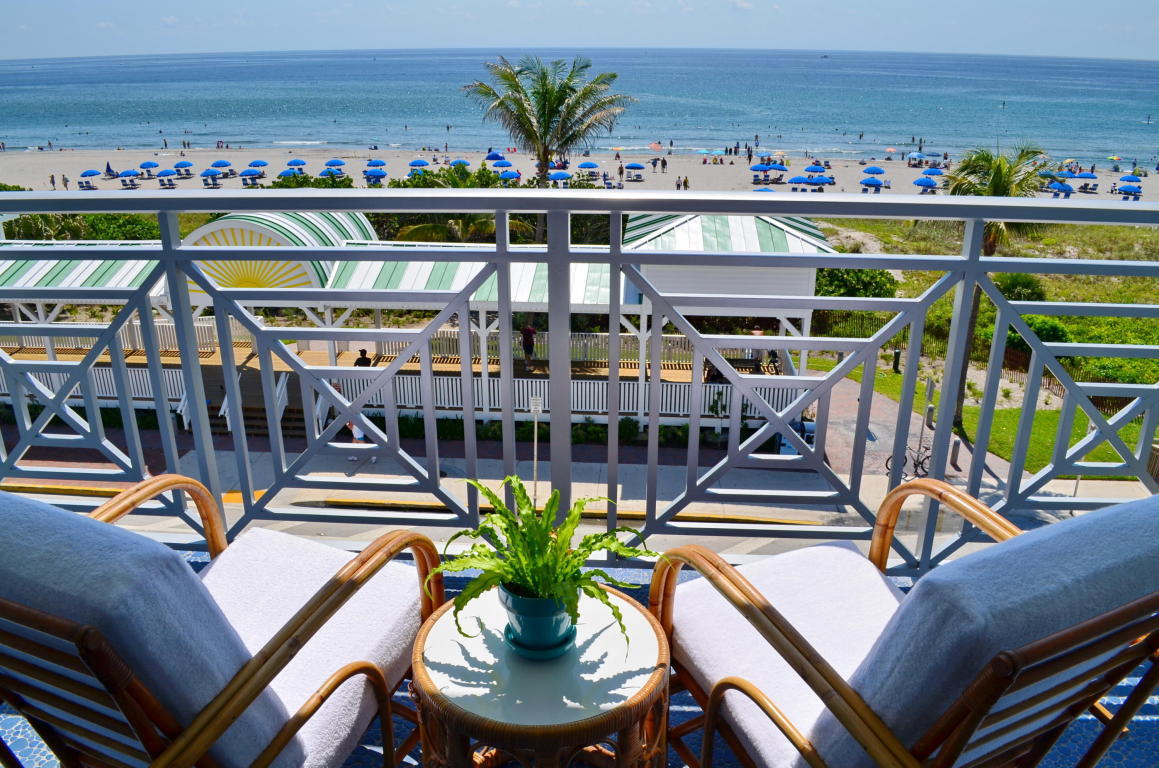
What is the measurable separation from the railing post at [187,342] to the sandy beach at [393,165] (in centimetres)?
3991

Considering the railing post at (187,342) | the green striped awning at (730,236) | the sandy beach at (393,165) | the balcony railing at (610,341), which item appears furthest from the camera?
the sandy beach at (393,165)

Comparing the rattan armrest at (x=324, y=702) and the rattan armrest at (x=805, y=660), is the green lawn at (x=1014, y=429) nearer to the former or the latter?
the rattan armrest at (x=805, y=660)

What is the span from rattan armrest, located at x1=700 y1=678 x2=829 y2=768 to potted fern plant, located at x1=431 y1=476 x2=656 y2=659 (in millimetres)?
225

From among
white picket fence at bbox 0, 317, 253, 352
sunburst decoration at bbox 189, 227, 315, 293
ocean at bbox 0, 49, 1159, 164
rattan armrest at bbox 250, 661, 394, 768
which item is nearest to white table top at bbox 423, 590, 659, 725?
rattan armrest at bbox 250, 661, 394, 768

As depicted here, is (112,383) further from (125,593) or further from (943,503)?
(943,503)

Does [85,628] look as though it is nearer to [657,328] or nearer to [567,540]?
[567,540]

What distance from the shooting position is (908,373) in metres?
2.41

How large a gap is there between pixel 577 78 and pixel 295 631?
2282 centimetres

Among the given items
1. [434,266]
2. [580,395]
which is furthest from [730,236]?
[434,266]

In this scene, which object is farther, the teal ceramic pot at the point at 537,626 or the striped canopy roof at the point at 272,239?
the striped canopy roof at the point at 272,239

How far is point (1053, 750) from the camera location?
2027 mm

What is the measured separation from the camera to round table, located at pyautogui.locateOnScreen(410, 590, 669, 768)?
1502 millimetres

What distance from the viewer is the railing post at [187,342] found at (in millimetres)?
2404

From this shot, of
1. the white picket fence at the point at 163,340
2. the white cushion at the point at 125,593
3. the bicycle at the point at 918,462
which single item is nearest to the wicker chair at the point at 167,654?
the white cushion at the point at 125,593
